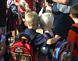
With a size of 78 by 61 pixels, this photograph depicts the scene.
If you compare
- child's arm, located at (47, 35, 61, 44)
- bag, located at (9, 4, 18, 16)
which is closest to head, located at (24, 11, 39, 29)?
child's arm, located at (47, 35, 61, 44)

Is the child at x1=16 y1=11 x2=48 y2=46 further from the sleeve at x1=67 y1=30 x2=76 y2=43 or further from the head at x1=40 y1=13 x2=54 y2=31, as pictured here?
the sleeve at x1=67 y1=30 x2=76 y2=43

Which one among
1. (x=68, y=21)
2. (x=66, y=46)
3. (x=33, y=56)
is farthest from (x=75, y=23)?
(x=33, y=56)

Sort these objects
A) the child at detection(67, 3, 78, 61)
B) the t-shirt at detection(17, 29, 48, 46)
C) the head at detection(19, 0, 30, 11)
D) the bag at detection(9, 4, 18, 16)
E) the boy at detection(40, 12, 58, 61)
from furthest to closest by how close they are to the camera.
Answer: the head at detection(19, 0, 30, 11) < the bag at detection(9, 4, 18, 16) < the child at detection(67, 3, 78, 61) < the boy at detection(40, 12, 58, 61) < the t-shirt at detection(17, 29, 48, 46)

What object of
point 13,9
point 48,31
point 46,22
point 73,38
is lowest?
point 13,9

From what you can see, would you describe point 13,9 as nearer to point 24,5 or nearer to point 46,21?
point 24,5

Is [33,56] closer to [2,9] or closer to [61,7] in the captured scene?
[2,9]

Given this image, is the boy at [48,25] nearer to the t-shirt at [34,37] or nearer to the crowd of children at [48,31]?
the crowd of children at [48,31]

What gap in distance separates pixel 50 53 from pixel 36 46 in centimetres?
20

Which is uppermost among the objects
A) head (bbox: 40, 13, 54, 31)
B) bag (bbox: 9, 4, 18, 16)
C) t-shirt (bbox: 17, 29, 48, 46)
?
head (bbox: 40, 13, 54, 31)

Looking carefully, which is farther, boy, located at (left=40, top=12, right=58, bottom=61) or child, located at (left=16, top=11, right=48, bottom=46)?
boy, located at (left=40, top=12, right=58, bottom=61)

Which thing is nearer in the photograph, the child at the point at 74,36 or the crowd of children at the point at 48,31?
the crowd of children at the point at 48,31

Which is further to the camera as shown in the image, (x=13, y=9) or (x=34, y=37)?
(x=13, y=9)

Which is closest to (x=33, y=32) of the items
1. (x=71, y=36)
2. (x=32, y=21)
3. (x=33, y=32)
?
(x=33, y=32)

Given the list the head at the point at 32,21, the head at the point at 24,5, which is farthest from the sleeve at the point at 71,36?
the head at the point at 24,5
